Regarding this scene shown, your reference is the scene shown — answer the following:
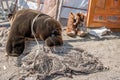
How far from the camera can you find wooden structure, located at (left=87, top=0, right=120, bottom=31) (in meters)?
6.98

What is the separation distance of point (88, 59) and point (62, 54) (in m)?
0.46

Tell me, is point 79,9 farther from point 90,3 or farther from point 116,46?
point 116,46

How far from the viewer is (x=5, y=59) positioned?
17.8 feet

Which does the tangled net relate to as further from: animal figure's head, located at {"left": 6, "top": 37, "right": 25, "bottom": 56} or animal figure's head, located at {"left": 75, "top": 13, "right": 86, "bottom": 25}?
animal figure's head, located at {"left": 75, "top": 13, "right": 86, "bottom": 25}

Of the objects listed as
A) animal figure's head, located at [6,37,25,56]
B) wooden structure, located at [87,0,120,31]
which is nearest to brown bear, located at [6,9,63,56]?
animal figure's head, located at [6,37,25,56]

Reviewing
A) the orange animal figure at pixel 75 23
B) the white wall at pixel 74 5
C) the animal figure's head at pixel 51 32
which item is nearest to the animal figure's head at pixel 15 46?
the animal figure's head at pixel 51 32

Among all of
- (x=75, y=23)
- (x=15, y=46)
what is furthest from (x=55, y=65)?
(x=75, y=23)

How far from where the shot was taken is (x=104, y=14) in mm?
7105

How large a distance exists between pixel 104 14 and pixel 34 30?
321cm

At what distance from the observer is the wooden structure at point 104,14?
6980mm

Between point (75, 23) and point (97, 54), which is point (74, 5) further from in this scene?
point (97, 54)

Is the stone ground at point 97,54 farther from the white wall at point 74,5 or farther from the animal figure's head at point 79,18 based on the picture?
the white wall at point 74,5

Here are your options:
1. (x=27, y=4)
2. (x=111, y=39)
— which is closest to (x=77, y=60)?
(x=111, y=39)

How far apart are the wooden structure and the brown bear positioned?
2333 mm
